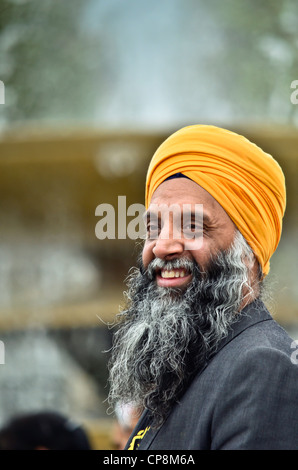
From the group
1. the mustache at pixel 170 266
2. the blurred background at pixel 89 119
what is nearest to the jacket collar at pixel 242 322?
the mustache at pixel 170 266

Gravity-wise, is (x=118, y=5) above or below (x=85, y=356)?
above

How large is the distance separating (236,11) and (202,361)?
22.7 feet

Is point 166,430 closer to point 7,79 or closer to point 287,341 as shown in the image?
point 287,341

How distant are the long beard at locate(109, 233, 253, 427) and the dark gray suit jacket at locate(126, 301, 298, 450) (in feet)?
0.16

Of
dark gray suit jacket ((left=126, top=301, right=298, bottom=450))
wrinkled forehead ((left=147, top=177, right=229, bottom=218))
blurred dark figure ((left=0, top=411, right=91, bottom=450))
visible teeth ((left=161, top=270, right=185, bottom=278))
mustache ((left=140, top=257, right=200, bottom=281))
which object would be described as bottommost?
blurred dark figure ((left=0, top=411, right=91, bottom=450))

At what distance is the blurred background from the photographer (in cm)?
682

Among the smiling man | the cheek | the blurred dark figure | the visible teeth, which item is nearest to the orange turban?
the smiling man

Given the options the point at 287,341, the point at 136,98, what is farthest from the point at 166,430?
the point at 136,98

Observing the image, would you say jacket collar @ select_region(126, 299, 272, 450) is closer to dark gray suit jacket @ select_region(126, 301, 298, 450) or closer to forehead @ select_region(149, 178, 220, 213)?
dark gray suit jacket @ select_region(126, 301, 298, 450)

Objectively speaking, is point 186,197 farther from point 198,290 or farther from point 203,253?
point 198,290

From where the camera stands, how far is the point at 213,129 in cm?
235

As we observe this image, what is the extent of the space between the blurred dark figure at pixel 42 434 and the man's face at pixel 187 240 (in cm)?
182

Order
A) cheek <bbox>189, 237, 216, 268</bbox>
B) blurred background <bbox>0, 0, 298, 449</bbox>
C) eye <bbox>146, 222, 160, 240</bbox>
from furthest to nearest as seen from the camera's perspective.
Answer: blurred background <bbox>0, 0, 298, 449</bbox> < eye <bbox>146, 222, 160, 240</bbox> < cheek <bbox>189, 237, 216, 268</bbox>

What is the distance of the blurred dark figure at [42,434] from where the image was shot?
12.1 ft
